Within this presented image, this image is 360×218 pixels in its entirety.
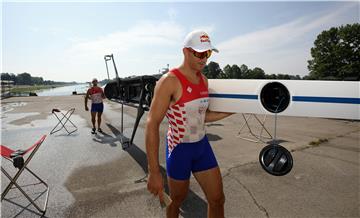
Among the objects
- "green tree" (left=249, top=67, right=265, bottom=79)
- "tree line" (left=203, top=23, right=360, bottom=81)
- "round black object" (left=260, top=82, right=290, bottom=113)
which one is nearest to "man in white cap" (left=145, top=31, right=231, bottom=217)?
"round black object" (left=260, top=82, right=290, bottom=113)

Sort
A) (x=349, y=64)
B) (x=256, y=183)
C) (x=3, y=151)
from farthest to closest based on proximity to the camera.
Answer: (x=349, y=64), (x=256, y=183), (x=3, y=151)

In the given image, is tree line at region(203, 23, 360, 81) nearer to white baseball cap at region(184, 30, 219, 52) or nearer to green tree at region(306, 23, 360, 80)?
green tree at region(306, 23, 360, 80)

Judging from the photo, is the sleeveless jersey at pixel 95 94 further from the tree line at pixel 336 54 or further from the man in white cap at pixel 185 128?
the tree line at pixel 336 54

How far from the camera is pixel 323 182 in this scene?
14.1 ft

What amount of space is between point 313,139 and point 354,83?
5.75m

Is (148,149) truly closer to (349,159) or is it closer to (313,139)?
(349,159)

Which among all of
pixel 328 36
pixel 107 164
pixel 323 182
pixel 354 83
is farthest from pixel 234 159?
pixel 328 36

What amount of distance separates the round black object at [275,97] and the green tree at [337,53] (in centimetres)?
4584

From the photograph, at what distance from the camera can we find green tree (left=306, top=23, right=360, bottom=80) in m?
41.3

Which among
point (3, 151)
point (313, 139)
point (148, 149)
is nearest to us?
point (148, 149)

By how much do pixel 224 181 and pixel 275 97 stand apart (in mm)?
2408

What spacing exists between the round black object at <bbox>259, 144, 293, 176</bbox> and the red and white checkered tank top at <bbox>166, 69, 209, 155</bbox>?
0.72 m

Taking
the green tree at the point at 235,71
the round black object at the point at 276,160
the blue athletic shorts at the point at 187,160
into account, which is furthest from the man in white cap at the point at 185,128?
the green tree at the point at 235,71

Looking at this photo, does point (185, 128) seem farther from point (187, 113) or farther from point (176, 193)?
point (176, 193)
